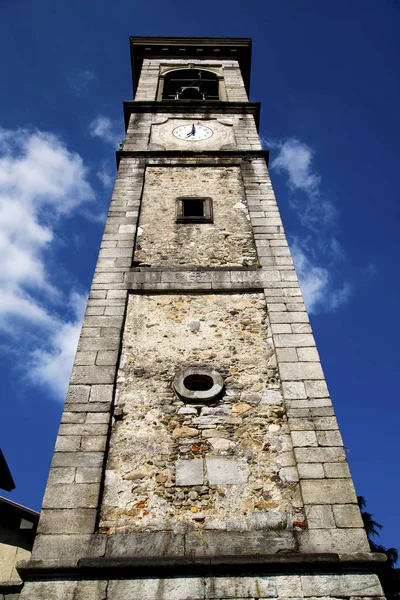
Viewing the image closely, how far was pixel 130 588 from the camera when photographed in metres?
3.90

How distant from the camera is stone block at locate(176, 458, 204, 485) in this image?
4656 millimetres

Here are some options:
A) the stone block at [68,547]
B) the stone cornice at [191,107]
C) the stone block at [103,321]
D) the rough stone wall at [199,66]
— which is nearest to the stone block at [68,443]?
the stone block at [68,547]

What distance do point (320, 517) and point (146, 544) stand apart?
1.52 metres

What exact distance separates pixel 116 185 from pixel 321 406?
5.48 metres

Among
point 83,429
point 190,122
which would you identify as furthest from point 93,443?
point 190,122

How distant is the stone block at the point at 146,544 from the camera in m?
4.12

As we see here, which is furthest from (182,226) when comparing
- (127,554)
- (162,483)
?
(127,554)

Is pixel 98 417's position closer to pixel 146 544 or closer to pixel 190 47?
pixel 146 544

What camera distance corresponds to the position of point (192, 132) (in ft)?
35.2

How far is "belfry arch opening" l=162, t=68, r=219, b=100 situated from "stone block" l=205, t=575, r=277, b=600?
11732 millimetres

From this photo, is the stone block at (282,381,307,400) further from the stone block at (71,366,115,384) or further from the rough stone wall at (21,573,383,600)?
the stone block at (71,366,115,384)

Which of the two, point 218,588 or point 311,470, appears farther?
point 311,470

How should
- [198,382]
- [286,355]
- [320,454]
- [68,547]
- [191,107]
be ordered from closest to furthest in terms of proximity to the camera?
[68,547] → [320,454] → [198,382] → [286,355] → [191,107]

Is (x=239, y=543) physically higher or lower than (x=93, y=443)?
lower
